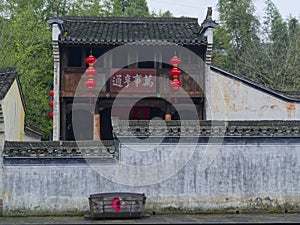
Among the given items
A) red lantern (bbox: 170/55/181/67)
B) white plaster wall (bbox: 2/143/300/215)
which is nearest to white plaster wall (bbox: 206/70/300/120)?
red lantern (bbox: 170/55/181/67)

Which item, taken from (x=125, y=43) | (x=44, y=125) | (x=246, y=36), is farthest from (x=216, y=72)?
(x=246, y=36)

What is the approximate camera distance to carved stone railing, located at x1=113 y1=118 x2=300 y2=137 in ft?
42.7

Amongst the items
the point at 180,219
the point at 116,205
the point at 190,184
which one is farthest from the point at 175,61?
the point at 180,219

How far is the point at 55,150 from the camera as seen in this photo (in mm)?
12820

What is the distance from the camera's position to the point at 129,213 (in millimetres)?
12273

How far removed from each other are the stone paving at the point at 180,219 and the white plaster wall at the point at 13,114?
2.86 metres

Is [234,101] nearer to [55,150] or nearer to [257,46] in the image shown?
[55,150]

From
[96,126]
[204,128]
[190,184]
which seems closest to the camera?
[190,184]

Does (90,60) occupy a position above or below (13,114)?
above

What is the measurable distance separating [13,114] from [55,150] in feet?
10.5

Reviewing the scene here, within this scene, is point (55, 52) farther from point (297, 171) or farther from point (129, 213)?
point (297, 171)

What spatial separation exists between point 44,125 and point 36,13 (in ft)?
29.9

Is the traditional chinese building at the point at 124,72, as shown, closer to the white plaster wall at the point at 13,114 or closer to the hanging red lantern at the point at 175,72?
the hanging red lantern at the point at 175,72

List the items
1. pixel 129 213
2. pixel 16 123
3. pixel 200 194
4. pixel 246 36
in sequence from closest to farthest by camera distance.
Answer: pixel 129 213 < pixel 200 194 < pixel 16 123 < pixel 246 36
